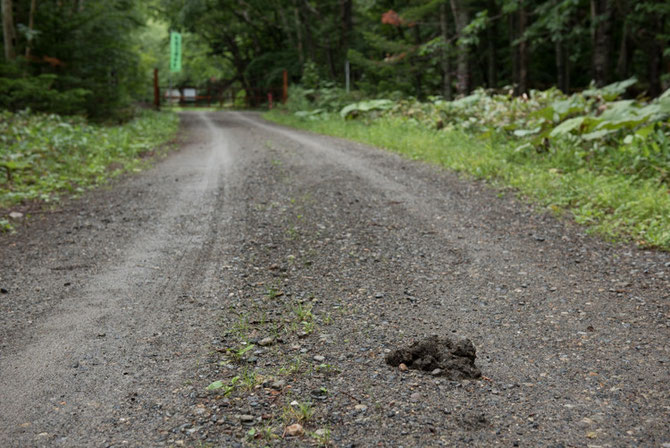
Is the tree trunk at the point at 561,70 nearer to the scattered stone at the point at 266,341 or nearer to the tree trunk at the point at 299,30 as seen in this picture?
the tree trunk at the point at 299,30

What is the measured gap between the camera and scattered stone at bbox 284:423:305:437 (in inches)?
84.7

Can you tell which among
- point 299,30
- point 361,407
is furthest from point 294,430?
point 299,30

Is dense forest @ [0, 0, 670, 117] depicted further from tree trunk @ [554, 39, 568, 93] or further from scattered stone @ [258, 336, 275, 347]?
scattered stone @ [258, 336, 275, 347]

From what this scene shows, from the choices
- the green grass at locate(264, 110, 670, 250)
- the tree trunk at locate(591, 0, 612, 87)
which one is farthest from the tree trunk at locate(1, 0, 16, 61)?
the tree trunk at locate(591, 0, 612, 87)

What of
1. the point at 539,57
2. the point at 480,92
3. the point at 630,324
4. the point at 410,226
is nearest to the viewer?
the point at 630,324

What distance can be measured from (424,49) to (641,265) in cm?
1198

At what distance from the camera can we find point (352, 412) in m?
2.30

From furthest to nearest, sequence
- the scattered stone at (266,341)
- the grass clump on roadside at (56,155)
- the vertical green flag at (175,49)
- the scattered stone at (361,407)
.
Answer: the vertical green flag at (175,49) < the grass clump on roadside at (56,155) < the scattered stone at (266,341) < the scattered stone at (361,407)

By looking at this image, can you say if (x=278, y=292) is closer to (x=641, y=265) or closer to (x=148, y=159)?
(x=641, y=265)

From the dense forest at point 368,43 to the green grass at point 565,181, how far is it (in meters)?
2.70

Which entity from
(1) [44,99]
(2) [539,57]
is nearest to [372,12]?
(2) [539,57]

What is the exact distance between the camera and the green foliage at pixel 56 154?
23.8 feet

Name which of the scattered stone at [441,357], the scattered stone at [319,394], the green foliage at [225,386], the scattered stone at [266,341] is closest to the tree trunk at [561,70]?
the scattered stone at [441,357]

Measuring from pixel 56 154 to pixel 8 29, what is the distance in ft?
16.4
